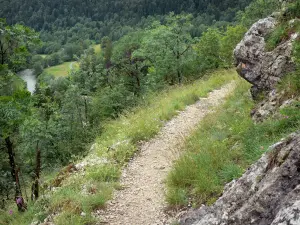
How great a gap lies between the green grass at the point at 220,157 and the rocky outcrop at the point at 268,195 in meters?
1.02

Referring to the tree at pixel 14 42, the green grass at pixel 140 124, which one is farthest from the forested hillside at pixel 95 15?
the tree at pixel 14 42

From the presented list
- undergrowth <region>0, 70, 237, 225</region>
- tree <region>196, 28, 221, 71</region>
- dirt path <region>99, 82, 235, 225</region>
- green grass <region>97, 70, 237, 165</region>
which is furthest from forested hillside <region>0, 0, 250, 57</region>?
dirt path <region>99, 82, 235, 225</region>

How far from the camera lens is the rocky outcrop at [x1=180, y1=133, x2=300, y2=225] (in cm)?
332

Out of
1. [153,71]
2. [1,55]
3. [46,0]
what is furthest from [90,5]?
[1,55]

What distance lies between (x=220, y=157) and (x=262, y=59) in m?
3.49

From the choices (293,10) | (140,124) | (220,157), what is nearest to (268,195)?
(220,157)

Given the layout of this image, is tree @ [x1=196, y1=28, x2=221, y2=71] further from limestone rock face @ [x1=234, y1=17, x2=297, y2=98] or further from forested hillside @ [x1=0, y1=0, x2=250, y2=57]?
forested hillside @ [x1=0, y1=0, x2=250, y2=57]

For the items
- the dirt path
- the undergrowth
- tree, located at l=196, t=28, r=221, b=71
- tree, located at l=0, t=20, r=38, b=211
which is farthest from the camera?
tree, located at l=196, t=28, r=221, b=71

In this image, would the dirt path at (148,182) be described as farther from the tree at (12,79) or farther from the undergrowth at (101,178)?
the tree at (12,79)

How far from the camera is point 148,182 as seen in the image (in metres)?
7.53

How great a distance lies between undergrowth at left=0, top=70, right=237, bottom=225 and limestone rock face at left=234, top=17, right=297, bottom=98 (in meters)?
3.54

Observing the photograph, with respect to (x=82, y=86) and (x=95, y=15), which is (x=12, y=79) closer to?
(x=82, y=86)

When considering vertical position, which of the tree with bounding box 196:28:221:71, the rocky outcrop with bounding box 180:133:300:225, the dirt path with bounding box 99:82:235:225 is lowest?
the tree with bounding box 196:28:221:71

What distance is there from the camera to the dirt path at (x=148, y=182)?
6266 mm
